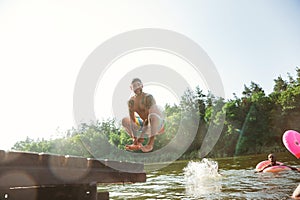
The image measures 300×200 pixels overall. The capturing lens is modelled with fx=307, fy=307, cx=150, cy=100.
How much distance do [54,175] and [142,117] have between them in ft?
11.7

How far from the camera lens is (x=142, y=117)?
5707mm

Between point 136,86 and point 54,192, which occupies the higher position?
point 136,86

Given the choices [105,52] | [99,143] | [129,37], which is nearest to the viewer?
[105,52]

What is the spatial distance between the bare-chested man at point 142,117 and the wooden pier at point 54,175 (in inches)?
83.4

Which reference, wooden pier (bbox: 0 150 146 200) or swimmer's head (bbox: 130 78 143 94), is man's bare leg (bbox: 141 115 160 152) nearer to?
swimmer's head (bbox: 130 78 143 94)

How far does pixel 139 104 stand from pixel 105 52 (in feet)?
16.1

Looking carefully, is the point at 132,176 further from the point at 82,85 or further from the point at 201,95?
the point at 201,95

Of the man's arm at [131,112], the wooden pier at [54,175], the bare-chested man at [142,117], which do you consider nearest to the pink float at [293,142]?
the bare-chested man at [142,117]

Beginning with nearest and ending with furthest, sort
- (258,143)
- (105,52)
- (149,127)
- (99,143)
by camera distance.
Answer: (149,127) → (105,52) → (258,143) → (99,143)

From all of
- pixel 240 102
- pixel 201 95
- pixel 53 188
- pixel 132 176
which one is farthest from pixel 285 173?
pixel 201 95

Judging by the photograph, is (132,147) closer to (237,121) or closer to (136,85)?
(136,85)

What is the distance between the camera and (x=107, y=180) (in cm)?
282

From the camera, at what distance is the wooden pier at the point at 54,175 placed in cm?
194

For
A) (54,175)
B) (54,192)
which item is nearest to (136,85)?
(54,192)
